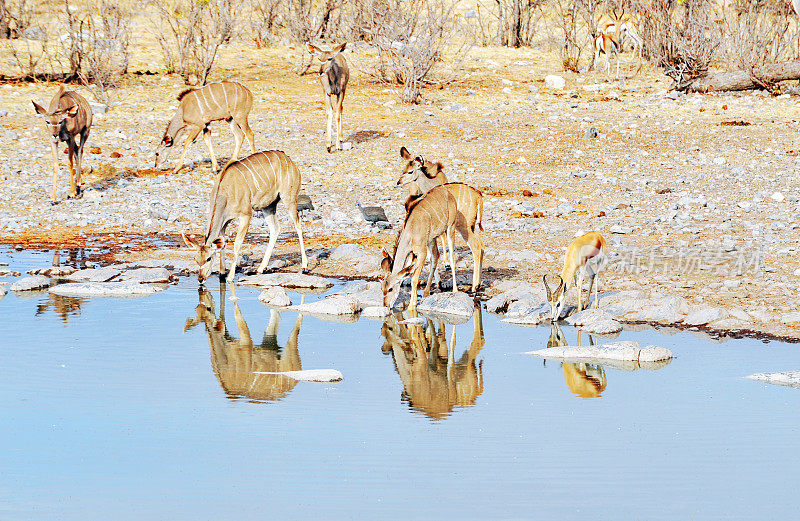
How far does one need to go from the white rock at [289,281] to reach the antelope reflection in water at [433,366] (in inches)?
50.9

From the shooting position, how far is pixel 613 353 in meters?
7.64

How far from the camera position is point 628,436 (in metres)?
5.95

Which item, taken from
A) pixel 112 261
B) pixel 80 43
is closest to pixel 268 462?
pixel 112 261

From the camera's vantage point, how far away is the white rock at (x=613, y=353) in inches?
299

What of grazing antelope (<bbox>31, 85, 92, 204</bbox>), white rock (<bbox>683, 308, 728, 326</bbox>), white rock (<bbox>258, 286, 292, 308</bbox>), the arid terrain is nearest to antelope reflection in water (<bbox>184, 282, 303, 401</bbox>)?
white rock (<bbox>258, 286, 292, 308</bbox>)

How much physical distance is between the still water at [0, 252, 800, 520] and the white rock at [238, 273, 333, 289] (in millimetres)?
1549

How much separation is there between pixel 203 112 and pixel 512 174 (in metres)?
4.52

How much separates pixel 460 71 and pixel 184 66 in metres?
5.71

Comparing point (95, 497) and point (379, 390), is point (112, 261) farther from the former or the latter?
point (95, 497)

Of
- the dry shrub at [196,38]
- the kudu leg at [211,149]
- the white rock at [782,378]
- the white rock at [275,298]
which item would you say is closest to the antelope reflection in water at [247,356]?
the white rock at [275,298]

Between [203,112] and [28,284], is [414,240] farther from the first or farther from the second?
[203,112]

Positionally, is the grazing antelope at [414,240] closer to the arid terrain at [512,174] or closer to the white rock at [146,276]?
the arid terrain at [512,174]

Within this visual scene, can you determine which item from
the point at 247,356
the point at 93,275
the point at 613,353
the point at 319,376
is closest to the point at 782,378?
the point at 613,353

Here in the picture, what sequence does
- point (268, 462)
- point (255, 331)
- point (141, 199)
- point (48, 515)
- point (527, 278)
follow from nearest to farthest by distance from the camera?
point (48, 515), point (268, 462), point (255, 331), point (527, 278), point (141, 199)
